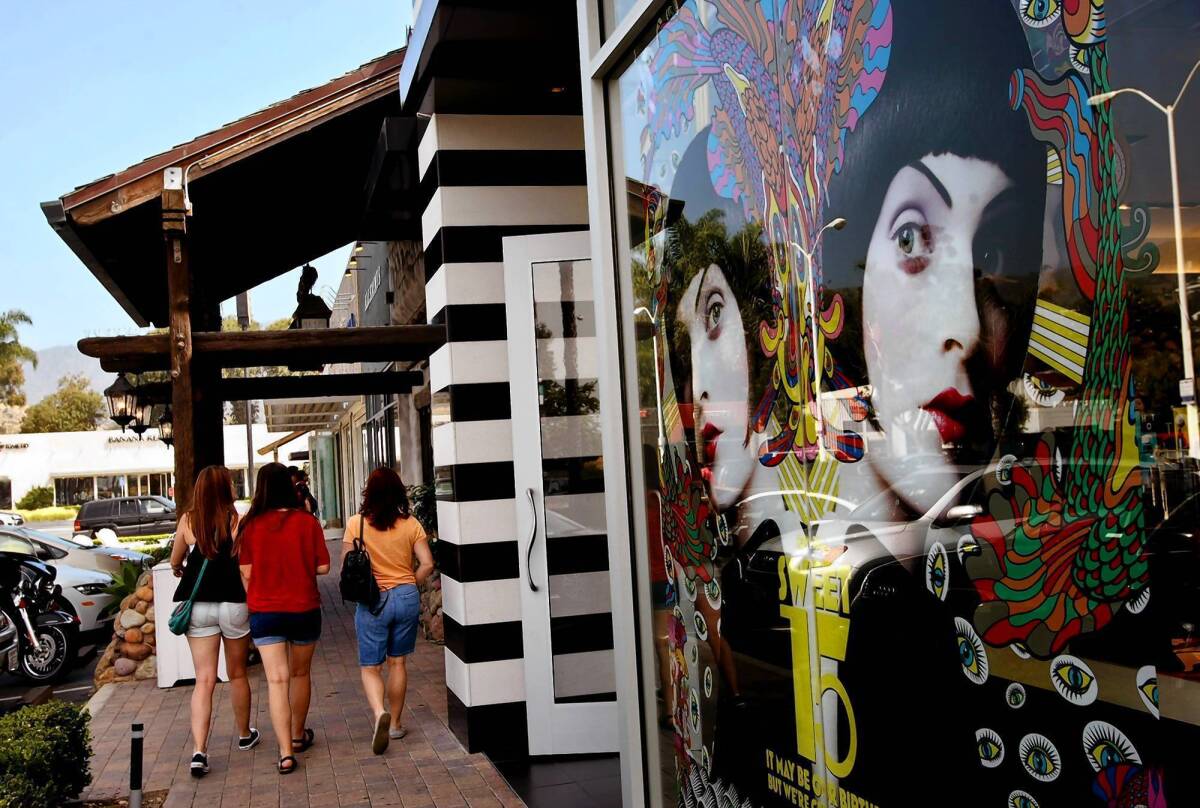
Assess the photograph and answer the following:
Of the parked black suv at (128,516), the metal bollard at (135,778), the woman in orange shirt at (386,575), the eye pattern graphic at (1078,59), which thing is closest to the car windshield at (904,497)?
the eye pattern graphic at (1078,59)

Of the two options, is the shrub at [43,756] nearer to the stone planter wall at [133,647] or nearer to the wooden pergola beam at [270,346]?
the stone planter wall at [133,647]

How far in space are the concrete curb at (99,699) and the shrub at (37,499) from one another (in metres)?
51.8

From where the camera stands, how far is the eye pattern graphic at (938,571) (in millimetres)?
2275

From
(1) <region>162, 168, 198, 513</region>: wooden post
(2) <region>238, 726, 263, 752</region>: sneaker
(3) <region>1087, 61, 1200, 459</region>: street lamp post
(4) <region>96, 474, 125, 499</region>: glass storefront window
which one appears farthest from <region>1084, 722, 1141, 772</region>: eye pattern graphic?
(4) <region>96, 474, 125, 499</region>: glass storefront window

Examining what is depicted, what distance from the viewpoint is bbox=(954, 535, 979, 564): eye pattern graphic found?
2.19m

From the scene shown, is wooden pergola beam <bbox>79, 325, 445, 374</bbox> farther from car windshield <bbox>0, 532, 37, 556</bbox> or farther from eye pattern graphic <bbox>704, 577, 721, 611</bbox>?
eye pattern graphic <bbox>704, 577, 721, 611</bbox>

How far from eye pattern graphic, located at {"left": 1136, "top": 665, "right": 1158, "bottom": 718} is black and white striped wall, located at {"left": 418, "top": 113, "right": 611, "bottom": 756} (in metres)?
5.23

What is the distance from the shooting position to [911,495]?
7.82 feet

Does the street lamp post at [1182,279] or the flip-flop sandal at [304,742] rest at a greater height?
the street lamp post at [1182,279]

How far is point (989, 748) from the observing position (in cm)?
217

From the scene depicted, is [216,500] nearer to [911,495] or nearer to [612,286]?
[612,286]

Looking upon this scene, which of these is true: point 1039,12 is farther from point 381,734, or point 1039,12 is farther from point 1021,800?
point 381,734

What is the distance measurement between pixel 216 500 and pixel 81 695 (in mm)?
5427

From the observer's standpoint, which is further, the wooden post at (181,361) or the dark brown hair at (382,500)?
the wooden post at (181,361)
